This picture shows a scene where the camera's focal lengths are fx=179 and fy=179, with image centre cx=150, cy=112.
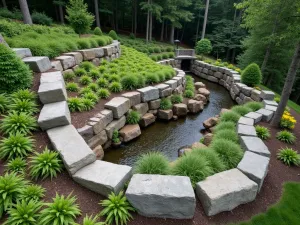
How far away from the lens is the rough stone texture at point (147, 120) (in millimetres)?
6395

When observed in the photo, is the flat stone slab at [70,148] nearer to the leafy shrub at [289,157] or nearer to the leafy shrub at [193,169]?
the leafy shrub at [193,169]

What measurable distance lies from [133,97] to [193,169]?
140 inches

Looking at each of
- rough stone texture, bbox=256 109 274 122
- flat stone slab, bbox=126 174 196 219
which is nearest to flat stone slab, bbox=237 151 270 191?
flat stone slab, bbox=126 174 196 219

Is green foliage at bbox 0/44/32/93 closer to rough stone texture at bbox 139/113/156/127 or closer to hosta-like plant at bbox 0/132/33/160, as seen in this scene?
hosta-like plant at bbox 0/132/33/160

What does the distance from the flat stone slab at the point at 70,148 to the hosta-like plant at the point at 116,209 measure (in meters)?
0.75

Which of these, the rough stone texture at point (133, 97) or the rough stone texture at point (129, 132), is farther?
the rough stone texture at point (133, 97)

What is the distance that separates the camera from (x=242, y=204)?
9.53 feet

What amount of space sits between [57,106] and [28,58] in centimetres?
236

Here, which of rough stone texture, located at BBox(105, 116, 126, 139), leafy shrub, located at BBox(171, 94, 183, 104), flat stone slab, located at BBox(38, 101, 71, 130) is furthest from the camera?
leafy shrub, located at BBox(171, 94, 183, 104)

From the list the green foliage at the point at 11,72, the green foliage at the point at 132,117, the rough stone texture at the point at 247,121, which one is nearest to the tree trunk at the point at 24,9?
the green foliage at the point at 11,72

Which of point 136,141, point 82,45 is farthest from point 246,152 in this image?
point 82,45

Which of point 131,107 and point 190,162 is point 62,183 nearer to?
point 190,162

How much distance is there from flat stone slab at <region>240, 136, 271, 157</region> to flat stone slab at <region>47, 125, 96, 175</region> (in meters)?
3.15

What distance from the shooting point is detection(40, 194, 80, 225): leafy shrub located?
7.18 ft
